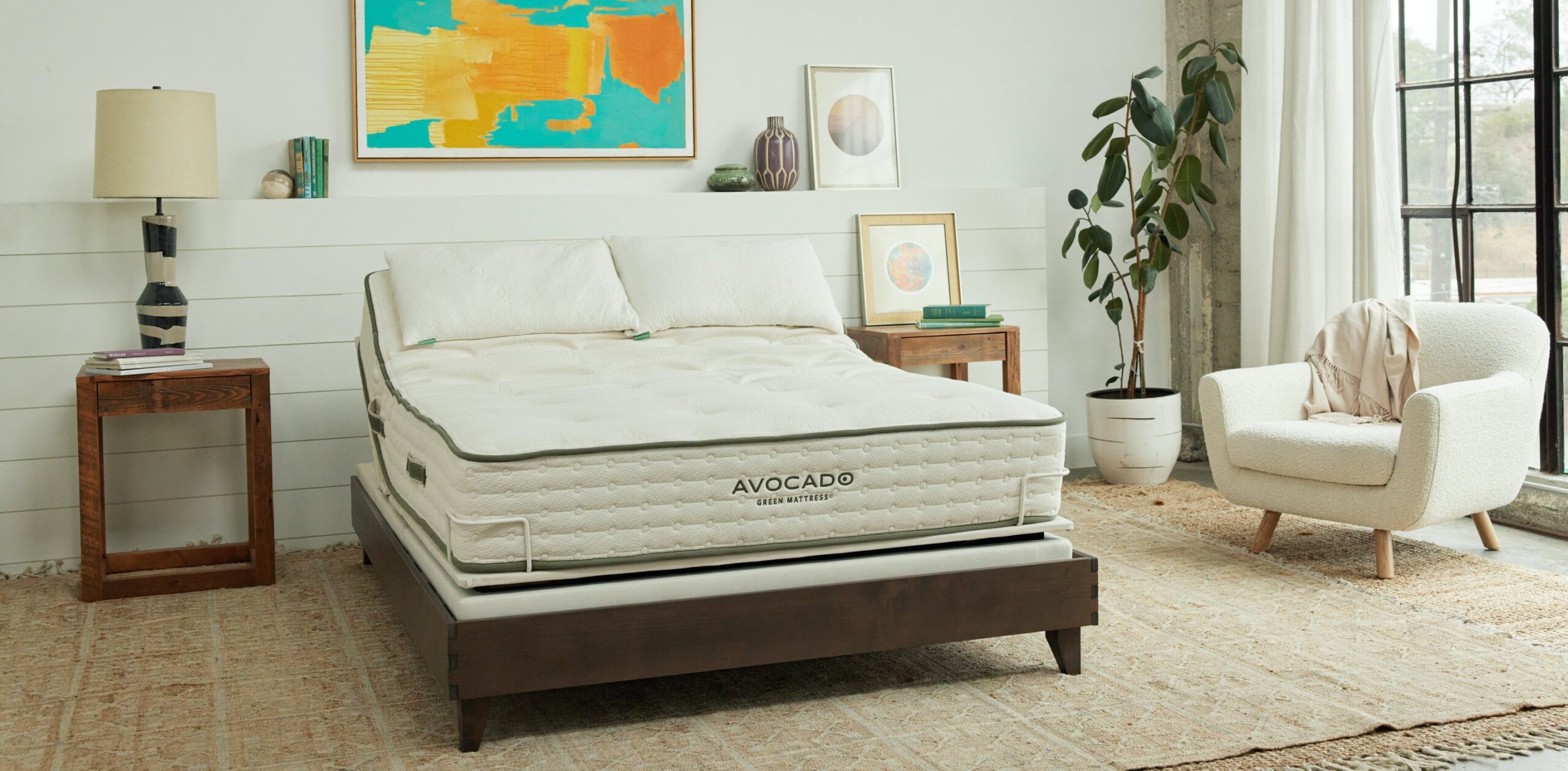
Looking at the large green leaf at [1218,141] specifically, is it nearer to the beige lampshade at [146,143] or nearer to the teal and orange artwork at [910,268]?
the teal and orange artwork at [910,268]

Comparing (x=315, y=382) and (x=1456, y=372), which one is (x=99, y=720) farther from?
(x=1456, y=372)

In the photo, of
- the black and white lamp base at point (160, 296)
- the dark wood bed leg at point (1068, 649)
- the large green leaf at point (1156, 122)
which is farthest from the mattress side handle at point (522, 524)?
the large green leaf at point (1156, 122)

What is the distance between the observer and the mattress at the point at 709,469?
242cm

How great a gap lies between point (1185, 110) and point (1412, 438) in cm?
200

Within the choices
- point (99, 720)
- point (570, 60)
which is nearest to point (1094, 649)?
point (99, 720)

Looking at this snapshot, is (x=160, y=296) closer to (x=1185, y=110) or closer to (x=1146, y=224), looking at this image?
(x=1146, y=224)

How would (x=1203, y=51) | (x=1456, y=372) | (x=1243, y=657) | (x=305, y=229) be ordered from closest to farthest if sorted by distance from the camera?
(x=1243, y=657)
(x=1456, y=372)
(x=305, y=229)
(x=1203, y=51)

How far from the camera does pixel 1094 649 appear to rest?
2.99 meters

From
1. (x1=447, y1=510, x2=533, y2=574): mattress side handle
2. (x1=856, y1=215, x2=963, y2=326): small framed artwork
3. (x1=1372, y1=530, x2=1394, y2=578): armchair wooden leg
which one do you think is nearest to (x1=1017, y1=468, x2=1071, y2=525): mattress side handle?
(x1=447, y1=510, x2=533, y2=574): mattress side handle

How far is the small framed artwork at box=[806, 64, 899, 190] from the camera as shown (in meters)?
4.96

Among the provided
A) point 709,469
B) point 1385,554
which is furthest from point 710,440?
point 1385,554

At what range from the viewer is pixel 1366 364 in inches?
159

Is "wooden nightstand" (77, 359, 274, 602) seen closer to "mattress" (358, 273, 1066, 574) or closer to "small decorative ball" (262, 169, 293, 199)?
"small decorative ball" (262, 169, 293, 199)

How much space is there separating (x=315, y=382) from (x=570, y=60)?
4.63 feet
